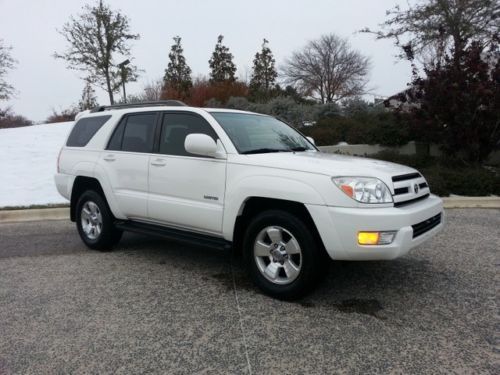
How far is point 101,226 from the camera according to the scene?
5504 mm

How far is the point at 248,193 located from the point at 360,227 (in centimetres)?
108

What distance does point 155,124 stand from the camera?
496cm

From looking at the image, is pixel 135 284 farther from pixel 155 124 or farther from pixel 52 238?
pixel 52 238

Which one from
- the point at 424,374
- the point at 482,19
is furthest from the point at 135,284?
the point at 482,19

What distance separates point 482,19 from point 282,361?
18.0 meters

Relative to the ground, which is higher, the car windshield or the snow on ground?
the car windshield

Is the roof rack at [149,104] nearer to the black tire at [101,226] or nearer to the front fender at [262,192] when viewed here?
the black tire at [101,226]

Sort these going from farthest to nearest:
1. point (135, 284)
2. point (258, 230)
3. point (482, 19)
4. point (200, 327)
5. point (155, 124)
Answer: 1. point (482, 19)
2. point (155, 124)
3. point (135, 284)
4. point (258, 230)
5. point (200, 327)

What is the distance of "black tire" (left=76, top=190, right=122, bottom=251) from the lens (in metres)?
5.43

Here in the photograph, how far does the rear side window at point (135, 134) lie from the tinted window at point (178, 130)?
197mm

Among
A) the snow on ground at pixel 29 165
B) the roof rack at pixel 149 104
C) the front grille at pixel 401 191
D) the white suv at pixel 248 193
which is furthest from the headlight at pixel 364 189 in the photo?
the snow on ground at pixel 29 165

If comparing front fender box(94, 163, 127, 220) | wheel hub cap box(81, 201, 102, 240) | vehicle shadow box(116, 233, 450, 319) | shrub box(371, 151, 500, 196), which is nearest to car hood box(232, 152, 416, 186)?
vehicle shadow box(116, 233, 450, 319)

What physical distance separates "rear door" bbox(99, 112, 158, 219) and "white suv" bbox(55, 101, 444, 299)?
2cm

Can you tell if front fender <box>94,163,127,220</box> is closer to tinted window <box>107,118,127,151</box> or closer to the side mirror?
tinted window <box>107,118,127,151</box>
